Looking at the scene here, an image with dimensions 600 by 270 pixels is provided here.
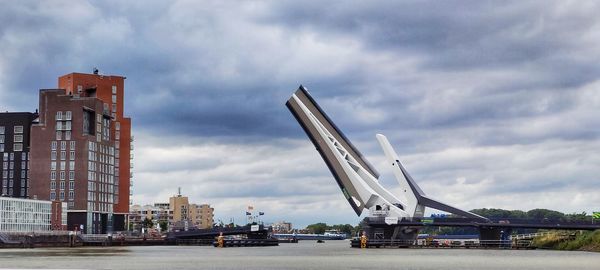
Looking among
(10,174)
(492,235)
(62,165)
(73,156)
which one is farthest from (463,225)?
(10,174)

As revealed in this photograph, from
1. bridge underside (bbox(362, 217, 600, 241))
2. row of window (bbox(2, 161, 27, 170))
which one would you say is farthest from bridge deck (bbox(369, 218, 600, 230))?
row of window (bbox(2, 161, 27, 170))

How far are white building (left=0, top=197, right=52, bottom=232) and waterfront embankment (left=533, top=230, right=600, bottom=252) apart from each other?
3164 inches

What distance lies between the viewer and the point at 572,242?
8738 centimetres

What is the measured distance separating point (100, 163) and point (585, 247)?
9723 cm

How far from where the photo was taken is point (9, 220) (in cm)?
13500

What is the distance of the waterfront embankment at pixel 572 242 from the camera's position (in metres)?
82.7

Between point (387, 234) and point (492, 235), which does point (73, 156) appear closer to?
point (387, 234)

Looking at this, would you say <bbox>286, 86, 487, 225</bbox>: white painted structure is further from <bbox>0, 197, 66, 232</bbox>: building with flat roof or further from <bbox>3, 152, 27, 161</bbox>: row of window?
<bbox>3, 152, 27, 161</bbox>: row of window

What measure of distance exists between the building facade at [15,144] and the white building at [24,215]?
22.8 meters

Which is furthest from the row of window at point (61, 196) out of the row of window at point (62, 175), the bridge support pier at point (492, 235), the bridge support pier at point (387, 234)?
the bridge support pier at point (492, 235)

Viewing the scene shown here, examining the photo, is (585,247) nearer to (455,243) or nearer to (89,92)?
(455,243)

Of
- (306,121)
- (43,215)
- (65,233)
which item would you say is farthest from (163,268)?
(43,215)

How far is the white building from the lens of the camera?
5261 inches

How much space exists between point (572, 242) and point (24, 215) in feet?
290
